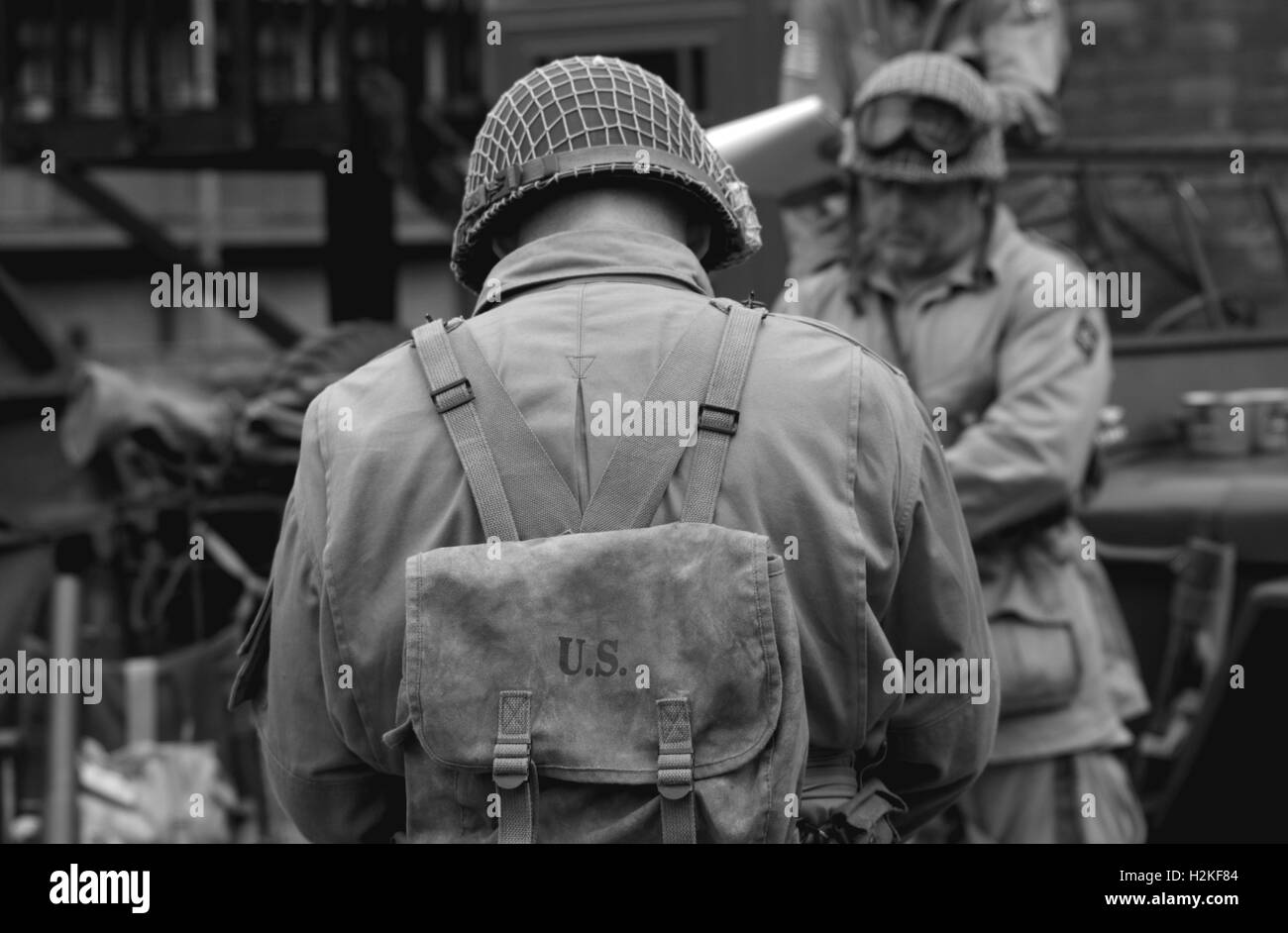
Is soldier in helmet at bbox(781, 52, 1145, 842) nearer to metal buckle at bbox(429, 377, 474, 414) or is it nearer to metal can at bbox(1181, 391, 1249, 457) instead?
metal can at bbox(1181, 391, 1249, 457)

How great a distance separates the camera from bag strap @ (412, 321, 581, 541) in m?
2.06

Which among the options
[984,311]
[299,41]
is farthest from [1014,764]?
[299,41]

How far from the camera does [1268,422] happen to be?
5.22m

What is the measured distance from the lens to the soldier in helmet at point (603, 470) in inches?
83.2

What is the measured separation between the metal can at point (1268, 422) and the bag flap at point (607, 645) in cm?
366

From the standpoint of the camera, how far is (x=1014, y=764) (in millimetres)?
3875

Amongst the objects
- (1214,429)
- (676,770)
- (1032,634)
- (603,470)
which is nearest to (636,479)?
(603,470)

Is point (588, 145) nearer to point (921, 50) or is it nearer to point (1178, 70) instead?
point (921, 50)

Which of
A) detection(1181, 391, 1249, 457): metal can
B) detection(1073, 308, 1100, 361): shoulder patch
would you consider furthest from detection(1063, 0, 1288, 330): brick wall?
detection(1073, 308, 1100, 361): shoulder patch

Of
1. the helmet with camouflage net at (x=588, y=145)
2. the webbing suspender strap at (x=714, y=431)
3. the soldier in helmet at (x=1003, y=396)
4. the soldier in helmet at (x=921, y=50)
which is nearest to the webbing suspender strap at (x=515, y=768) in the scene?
the webbing suspender strap at (x=714, y=431)

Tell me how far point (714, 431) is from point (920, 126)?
2.28 meters

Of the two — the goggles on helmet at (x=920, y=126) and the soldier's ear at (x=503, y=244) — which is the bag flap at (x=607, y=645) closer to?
the soldier's ear at (x=503, y=244)

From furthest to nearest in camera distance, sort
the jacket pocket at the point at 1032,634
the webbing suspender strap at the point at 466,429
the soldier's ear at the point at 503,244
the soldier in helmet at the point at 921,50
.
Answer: the soldier in helmet at the point at 921,50, the jacket pocket at the point at 1032,634, the soldier's ear at the point at 503,244, the webbing suspender strap at the point at 466,429

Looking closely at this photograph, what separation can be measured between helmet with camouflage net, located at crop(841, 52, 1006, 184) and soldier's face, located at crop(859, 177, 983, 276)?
4cm
